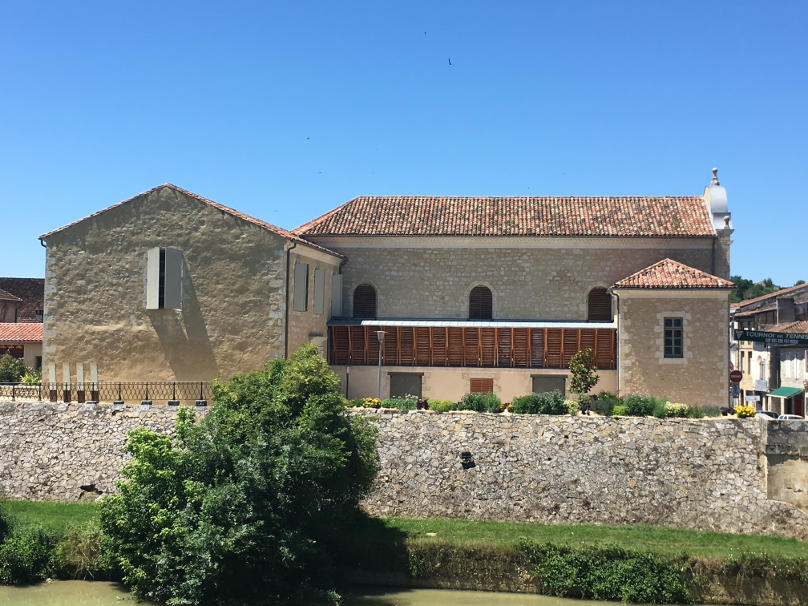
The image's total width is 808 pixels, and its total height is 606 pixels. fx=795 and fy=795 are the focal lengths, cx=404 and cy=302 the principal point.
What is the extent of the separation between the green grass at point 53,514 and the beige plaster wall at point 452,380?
11171 millimetres

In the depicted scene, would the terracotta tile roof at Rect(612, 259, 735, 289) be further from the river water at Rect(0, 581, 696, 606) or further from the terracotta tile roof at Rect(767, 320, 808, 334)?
the river water at Rect(0, 581, 696, 606)

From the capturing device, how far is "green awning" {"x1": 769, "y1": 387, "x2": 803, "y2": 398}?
1517 inches

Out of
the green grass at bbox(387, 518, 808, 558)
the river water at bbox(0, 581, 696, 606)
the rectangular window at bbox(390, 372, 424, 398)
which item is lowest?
the river water at bbox(0, 581, 696, 606)

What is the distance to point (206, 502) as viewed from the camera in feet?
61.8

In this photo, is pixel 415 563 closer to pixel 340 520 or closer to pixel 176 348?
pixel 340 520

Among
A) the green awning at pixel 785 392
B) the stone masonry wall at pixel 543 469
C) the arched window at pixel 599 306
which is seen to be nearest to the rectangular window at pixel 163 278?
the stone masonry wall at pixel 543 469

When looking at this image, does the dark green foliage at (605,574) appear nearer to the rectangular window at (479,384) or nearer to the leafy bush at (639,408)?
the leafy bush at (639,408)

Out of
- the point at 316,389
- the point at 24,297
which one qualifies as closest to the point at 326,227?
the point at 316,389

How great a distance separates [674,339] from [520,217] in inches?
347

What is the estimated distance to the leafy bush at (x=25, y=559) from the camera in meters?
20.6

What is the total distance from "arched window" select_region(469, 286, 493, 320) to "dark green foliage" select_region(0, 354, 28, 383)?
749 inches

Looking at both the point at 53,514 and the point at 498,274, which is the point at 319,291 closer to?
the point at 498,274

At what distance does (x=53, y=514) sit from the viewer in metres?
23.2

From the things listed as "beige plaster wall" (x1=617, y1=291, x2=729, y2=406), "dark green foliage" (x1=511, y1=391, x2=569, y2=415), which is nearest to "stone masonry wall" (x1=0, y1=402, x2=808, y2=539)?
"dark green foliage" (x1=511, y1=391, x2=569, y2=415)
